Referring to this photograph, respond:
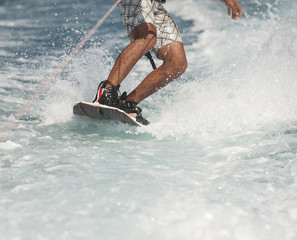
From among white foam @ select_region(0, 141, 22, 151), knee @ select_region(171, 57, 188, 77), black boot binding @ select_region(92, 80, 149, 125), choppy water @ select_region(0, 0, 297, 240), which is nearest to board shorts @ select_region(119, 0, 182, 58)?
knee @ select_region(171, 57, 188, 77)

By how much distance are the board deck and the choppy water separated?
0.24 ft

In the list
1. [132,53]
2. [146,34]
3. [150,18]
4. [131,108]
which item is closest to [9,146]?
[131,108]

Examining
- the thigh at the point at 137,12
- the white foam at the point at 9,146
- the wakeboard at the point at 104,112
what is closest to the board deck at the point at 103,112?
the wakeboard at the point at 104,112

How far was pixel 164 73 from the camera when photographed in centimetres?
265

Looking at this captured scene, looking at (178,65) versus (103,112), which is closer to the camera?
(103,112)

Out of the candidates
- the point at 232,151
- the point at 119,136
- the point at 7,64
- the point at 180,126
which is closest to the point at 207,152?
the point at 232,151

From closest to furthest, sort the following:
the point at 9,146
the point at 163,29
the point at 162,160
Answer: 1. the point at 162,160
2. the point at 9,146
3. the point at 163,29

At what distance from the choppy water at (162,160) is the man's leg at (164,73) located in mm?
244

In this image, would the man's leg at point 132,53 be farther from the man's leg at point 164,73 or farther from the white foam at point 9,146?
the white foam at point 9,146

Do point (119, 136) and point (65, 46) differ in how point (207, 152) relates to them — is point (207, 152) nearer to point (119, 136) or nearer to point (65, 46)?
point (119, 136)

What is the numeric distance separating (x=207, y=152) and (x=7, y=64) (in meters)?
3.78

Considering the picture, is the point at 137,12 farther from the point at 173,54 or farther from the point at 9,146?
the point at 9,146

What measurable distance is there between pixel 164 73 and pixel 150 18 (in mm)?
413

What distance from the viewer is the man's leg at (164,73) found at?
8.62 feet
